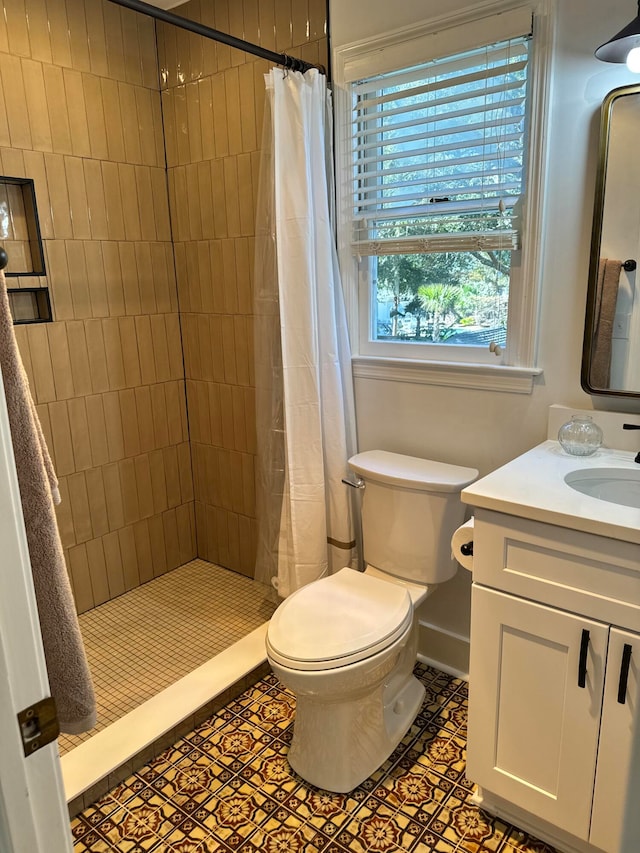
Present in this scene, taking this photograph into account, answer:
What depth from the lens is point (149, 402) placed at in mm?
2770

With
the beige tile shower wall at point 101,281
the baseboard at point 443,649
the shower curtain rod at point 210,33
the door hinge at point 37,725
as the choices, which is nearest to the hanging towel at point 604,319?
the baseboard at point 443,649

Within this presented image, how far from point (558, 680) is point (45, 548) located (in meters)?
1.17

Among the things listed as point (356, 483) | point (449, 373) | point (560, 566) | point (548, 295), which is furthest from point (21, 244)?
point (560, 566)

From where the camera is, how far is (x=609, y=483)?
5.35 feet

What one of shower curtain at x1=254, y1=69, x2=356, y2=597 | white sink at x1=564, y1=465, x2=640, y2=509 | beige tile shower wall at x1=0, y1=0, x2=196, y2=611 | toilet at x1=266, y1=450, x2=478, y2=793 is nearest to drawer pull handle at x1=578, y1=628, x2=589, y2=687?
white sink at x1=564, y1=465, x2=640, y2=509

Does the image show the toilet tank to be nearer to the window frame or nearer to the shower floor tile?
the window frame

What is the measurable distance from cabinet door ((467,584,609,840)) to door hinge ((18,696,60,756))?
1.07m

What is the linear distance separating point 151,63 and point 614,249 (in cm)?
204

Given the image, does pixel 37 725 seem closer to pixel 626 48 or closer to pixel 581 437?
pixel 581 437

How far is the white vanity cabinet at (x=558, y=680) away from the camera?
1328mm

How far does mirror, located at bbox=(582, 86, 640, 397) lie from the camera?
158 cm

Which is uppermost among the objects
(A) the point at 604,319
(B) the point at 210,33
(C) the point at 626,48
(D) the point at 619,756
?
(B) the point at 210,33

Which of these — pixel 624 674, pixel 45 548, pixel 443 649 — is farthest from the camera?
pixel 443 649

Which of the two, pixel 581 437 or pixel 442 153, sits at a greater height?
pixel 442 153
